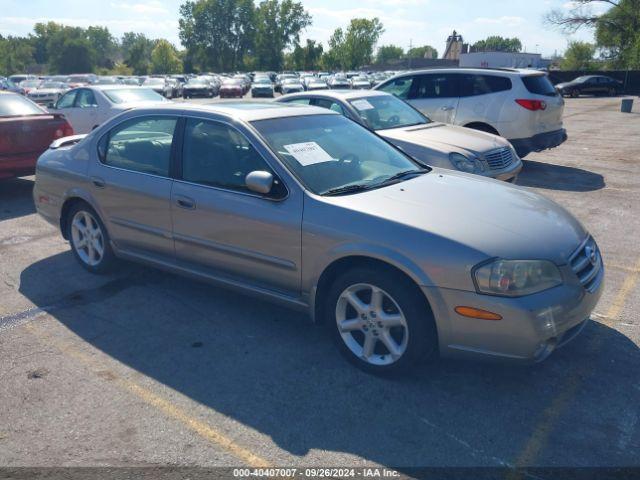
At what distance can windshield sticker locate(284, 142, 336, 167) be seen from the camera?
166 inches

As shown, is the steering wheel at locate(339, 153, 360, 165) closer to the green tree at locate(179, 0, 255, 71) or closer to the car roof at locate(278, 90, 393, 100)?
the car roof at locate(278, 90, 393, 100)

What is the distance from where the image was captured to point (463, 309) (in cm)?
332

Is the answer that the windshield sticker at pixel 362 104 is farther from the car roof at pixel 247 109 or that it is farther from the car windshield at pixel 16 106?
the car windshield at pixel 16 106

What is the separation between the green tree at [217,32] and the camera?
11469 centimetres

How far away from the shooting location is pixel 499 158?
7.86 meters

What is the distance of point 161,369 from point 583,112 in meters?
25.9

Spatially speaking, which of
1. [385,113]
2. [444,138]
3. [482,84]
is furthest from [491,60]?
[444,138]

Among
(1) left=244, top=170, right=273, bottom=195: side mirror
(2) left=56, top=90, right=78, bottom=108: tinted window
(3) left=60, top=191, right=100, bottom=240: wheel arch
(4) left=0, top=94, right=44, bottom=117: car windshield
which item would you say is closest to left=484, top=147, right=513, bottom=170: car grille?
(1) left=244, top=170, right=273, bottom=195: side mirror

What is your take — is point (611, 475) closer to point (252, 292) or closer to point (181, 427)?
point (181, 427)

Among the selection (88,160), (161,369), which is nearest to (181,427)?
(161,369)

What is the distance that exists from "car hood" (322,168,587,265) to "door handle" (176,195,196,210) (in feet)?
3.84

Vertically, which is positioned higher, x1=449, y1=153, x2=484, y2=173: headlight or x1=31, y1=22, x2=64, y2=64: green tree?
x1=31, y1=22, x2=64, y2=64: green tree

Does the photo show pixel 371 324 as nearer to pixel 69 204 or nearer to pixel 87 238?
pixel 87 238

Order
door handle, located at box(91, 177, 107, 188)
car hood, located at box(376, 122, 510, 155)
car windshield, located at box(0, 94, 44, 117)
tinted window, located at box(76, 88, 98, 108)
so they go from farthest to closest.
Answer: tinted window, located at box(76, 88, 98, 108)
car windshield, located at box(0, 94, 44, 117)
car hood, located at box(376, 122, 510, 155)
door handle, located at box(91, 177, 107, 188)
